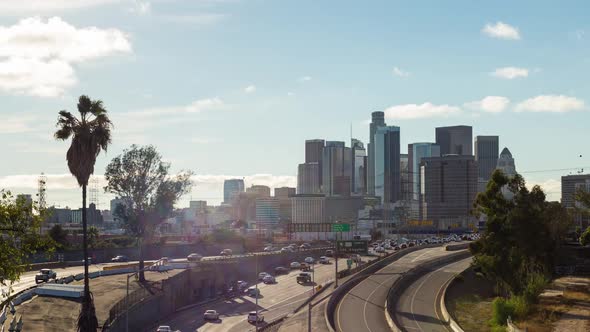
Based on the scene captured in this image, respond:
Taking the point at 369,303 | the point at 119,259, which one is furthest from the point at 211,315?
the point at 119,259

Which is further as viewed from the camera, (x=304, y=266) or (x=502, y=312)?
(x=304, y=266)

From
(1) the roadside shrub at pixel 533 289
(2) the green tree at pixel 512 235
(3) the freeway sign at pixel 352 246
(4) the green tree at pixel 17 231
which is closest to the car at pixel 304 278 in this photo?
(3) the freeway sign at pixel 352 246

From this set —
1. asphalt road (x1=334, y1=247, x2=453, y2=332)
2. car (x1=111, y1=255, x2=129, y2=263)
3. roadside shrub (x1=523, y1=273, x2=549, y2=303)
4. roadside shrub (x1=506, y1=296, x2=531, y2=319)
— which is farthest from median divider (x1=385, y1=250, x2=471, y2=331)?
car (x1=111, y1=255, x2=129, y2=263)

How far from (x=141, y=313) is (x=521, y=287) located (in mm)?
44985

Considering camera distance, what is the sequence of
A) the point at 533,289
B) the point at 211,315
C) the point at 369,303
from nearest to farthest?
the point at 533,289, the point at 369,303, the point at 211,315

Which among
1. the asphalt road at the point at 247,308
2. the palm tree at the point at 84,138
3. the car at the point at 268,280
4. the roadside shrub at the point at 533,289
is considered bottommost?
the asphalt road at the point at 247,308

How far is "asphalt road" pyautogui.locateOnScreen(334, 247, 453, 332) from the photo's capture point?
75.0 meters

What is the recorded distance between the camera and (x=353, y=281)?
10606cm

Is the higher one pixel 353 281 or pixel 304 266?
pixel 353 281

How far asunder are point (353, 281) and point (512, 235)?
111ft

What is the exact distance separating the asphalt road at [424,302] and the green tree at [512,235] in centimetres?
931

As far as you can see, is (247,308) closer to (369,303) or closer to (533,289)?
(369,303)

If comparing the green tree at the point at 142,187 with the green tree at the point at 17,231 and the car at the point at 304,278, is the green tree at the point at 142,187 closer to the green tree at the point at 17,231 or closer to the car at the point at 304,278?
the car at the point at 304,278

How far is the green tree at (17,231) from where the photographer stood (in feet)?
83.8
